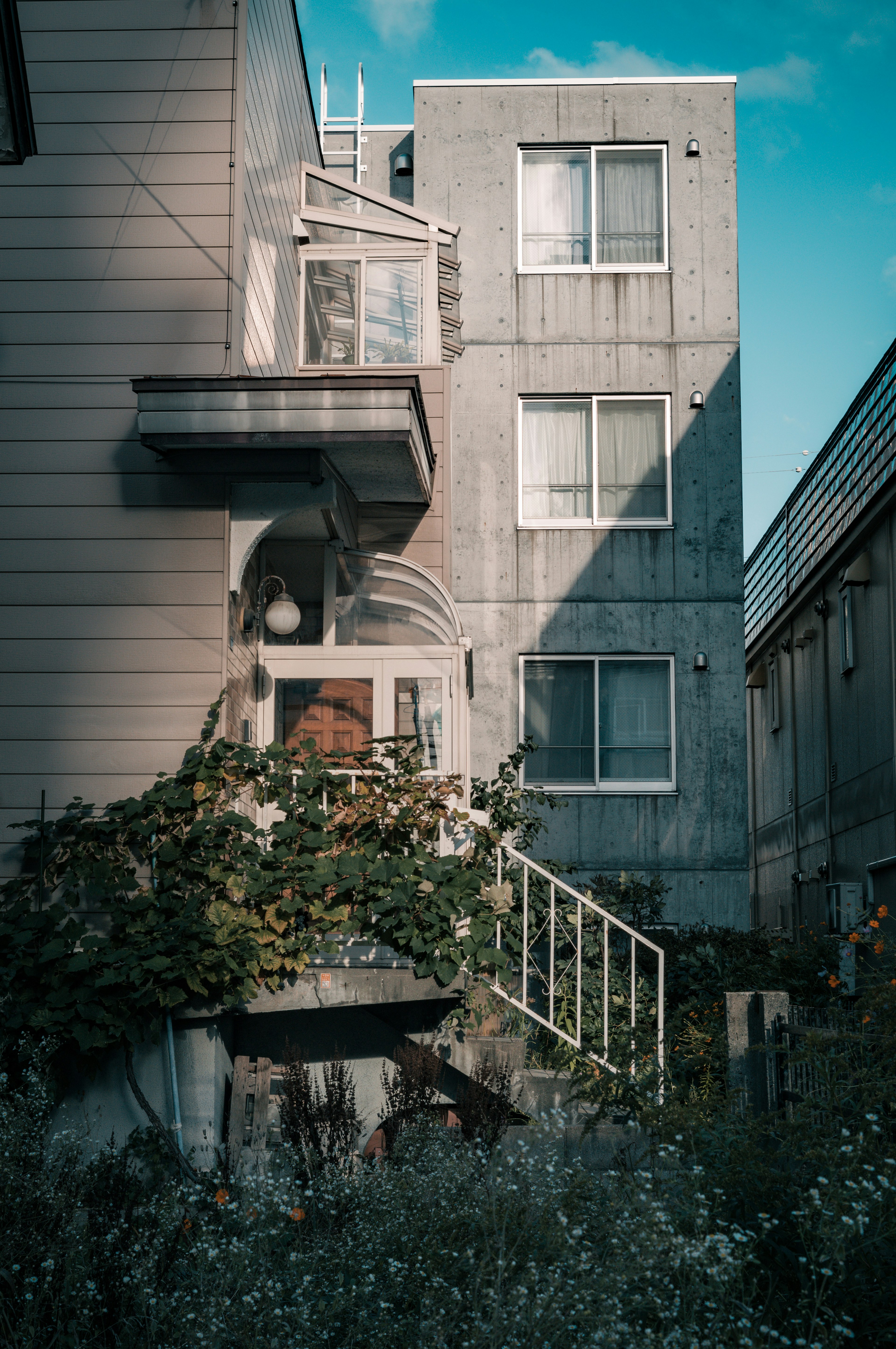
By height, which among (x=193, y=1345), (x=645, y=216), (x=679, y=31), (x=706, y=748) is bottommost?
(x=193, y=1345)

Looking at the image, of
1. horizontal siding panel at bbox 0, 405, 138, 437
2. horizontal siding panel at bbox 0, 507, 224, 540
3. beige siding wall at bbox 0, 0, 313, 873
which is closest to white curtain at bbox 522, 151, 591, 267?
beige siding wall at bbox 0, 0, 313, 873

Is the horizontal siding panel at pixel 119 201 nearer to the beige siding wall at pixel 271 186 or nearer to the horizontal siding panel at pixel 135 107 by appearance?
the beige siding wall at pixel 271 186

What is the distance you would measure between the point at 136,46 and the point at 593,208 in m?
6.37

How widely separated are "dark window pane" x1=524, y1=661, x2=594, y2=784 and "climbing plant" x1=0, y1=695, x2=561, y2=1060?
17.1 ft

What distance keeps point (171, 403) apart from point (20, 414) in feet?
3.66

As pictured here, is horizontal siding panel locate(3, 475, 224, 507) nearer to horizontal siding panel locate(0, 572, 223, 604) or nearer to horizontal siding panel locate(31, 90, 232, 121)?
horizontal siding panel locate(0, 572, 223, 604)

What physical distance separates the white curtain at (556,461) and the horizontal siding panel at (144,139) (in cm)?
571

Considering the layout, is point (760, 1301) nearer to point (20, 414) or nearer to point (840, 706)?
point (20, 414)

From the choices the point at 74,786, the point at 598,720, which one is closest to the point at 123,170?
the point at 74,786

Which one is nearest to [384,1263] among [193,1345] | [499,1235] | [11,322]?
[499,1235]

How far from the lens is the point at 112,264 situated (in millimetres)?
6621

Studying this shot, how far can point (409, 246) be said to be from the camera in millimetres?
8891

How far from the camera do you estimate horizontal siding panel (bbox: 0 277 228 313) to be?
6574 mm

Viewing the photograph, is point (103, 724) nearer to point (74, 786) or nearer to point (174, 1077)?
point (74, 786)
